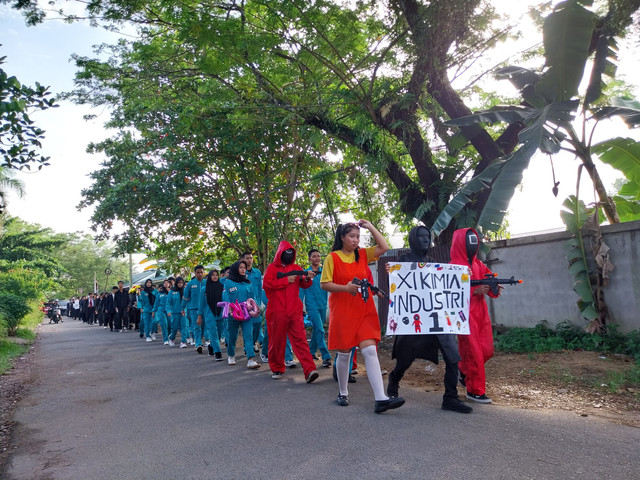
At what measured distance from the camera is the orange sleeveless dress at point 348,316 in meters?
5.77

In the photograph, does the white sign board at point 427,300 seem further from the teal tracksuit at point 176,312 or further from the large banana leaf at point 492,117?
the teal tracksuit at point 176,312

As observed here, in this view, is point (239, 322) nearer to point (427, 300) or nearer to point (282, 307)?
point (282, 307)

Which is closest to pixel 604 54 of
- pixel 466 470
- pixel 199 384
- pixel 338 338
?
pixel 338 338

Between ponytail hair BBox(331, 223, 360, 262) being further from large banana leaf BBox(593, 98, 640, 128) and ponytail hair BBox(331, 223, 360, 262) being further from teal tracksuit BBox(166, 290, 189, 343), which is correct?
teal tracksuit BBox(166, 290, 189, 343)

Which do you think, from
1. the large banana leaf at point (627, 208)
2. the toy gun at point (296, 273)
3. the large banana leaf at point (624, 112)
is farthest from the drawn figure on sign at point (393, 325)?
the large banana leaf at point (627, 208)

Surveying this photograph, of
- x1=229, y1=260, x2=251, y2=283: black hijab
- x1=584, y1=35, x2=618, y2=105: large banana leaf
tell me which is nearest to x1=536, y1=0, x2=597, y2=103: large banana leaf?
x1=584, y1=35, x2=618, y2=105: large banana leaf

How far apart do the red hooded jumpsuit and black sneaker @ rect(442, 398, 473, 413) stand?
0.48 m

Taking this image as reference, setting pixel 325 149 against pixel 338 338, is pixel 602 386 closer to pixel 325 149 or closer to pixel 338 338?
pixel 338 338

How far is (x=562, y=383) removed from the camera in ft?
22.7

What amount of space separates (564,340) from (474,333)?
3.84m

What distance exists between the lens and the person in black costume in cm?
548

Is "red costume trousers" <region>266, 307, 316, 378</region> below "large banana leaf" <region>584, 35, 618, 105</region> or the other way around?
below

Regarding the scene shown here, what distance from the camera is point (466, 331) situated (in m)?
5.57

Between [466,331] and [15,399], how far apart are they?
20.3ft
